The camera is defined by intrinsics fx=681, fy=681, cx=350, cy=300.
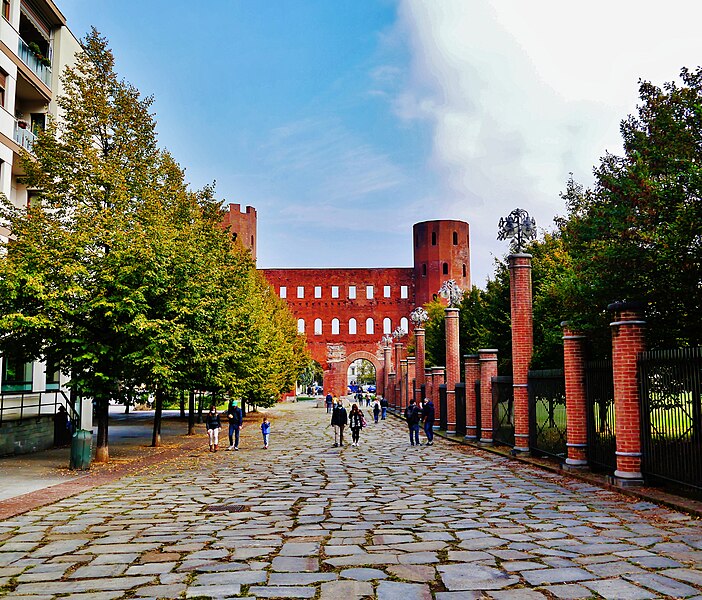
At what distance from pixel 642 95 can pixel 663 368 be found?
271 inches

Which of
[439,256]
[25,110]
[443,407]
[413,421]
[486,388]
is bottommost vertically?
[413,421]

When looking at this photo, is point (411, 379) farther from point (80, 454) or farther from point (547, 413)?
point (80, 454)

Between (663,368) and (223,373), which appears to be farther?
(223,373)

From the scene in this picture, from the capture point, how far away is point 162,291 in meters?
15.2

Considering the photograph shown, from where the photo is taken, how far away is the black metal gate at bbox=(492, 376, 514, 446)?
17.3 metres

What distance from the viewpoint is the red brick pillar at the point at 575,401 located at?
40.8 feet

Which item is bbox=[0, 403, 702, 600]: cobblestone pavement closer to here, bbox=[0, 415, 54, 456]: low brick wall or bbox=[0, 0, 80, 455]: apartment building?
bbox=[0, 415, 54, 456]: low brick wall

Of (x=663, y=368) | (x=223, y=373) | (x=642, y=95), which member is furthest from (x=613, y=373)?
(x=223, y=373)

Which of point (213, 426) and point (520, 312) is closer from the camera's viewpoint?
point (520, 312)

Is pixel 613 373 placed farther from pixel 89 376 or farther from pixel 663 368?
pixel 89 376

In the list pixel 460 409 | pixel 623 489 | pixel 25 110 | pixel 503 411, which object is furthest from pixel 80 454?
pixel 25 110

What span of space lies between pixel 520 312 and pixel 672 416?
6621mm

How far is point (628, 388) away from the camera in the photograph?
10.5m

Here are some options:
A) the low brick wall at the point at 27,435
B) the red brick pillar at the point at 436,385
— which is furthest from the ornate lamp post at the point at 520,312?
the low brick wall at the point at 27,435
